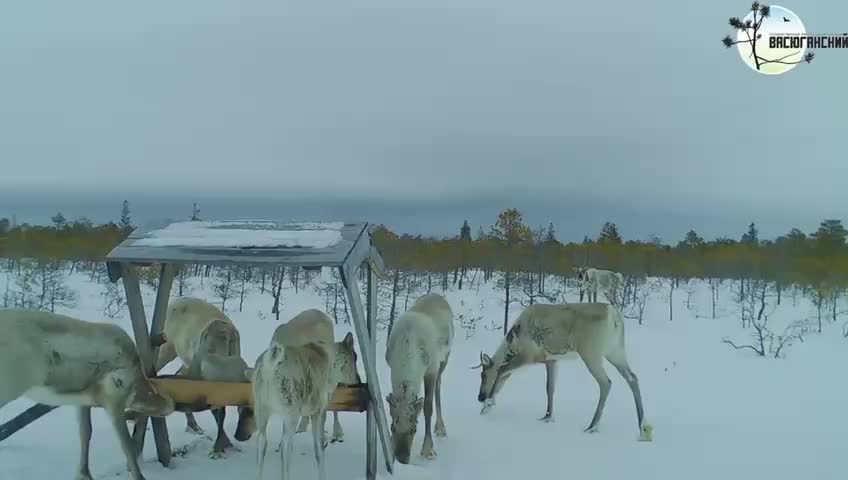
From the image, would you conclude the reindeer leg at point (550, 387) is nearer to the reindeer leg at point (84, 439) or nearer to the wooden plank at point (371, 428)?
the wooden plank at point (371, 428)

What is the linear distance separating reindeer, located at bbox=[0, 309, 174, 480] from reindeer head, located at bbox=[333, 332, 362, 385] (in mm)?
2036

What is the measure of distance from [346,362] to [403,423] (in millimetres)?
1085

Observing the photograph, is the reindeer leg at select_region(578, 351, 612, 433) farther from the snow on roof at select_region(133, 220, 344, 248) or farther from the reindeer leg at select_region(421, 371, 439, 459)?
the snow on roof at select_region(133, 220, 344, 248)

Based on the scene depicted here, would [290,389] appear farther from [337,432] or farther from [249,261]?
[337,432]

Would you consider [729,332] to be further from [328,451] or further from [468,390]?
[328,451]

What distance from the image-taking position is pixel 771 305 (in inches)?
1353

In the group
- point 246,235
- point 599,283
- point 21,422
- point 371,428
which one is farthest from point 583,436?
point 599,283

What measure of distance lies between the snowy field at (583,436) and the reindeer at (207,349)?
0.50m

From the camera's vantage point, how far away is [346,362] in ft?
25.3

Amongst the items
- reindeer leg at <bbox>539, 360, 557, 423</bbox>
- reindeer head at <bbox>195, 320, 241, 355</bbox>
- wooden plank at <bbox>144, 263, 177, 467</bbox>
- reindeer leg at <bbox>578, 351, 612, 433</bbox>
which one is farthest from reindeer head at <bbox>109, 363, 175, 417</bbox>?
reindeer leg at <bbox>578, 351, 612, 433</bbox>

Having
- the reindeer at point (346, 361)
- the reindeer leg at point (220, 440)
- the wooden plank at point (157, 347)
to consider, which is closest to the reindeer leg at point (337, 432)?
the reindeer at point (346, 361)

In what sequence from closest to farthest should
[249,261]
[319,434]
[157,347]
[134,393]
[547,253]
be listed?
1. [249,261]
2. [134,393]
3. [319,434]
4. [157,347]
5. [547,253]

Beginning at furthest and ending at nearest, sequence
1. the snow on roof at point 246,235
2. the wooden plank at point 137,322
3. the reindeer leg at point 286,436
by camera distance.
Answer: the wooden plank at point 137,322 < the snow on roof at point 246,235 < the reindeer leg at point 286,436

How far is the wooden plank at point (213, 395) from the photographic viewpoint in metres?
6.84
